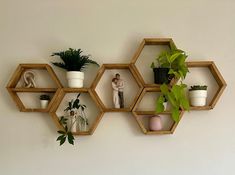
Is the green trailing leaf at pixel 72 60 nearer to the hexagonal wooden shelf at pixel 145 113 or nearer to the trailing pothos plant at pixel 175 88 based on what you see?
the hexagonal wooden shelf at pixel 145 113

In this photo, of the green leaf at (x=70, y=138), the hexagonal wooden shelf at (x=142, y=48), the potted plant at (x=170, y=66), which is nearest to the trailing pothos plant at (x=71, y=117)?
the green leaf at (x=70, y=138)

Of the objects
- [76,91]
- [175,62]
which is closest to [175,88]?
[175,62]

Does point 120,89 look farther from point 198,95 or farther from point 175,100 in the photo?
point 198,95

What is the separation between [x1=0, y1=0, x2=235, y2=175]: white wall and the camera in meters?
1.88

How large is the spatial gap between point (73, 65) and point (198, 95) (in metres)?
0.87

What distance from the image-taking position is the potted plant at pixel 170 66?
1743 millimetres

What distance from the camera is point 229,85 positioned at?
6.33 feet

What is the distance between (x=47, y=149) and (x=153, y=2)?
1.32 meters

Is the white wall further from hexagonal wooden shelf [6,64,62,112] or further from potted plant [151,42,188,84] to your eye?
potted plant [151,42,188,84]

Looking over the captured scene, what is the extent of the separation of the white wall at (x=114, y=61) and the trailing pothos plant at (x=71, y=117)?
0.11 metres

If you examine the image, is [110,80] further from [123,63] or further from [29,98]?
[29,98]

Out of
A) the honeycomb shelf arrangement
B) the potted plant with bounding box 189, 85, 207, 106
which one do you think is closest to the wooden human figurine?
the honeycomb shelf arrangement

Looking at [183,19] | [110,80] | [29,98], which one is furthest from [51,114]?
[183,19]

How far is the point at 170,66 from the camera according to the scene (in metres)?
1.78
